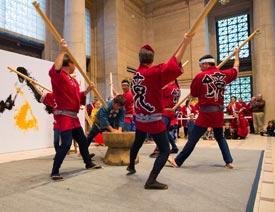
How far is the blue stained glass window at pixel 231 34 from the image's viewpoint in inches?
577

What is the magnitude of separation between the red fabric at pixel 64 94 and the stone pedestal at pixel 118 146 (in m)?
0.71

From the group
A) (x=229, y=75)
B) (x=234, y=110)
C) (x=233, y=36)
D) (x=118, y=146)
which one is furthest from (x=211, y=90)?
(x=233, y=36)

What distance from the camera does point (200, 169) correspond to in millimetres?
3695

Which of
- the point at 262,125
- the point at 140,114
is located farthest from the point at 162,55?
the point at 140,114

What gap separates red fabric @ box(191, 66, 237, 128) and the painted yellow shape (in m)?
4.27

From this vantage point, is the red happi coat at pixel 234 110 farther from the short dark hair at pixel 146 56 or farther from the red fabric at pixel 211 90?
the short dark hair at pixel 146 56

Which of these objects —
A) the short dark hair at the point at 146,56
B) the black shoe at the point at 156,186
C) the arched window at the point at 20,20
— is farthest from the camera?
the arched window at the point at 20,20

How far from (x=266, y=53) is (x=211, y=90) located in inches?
368

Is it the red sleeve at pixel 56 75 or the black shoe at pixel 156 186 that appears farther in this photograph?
the red sleeve at pixel 56 75

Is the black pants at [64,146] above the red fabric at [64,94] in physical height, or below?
below

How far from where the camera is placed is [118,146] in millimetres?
4008

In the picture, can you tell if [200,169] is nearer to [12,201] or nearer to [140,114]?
[140,114]

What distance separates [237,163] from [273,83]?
870cm

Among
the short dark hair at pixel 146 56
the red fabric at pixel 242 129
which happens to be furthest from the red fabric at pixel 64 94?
the red fabric at pixel 242 129
